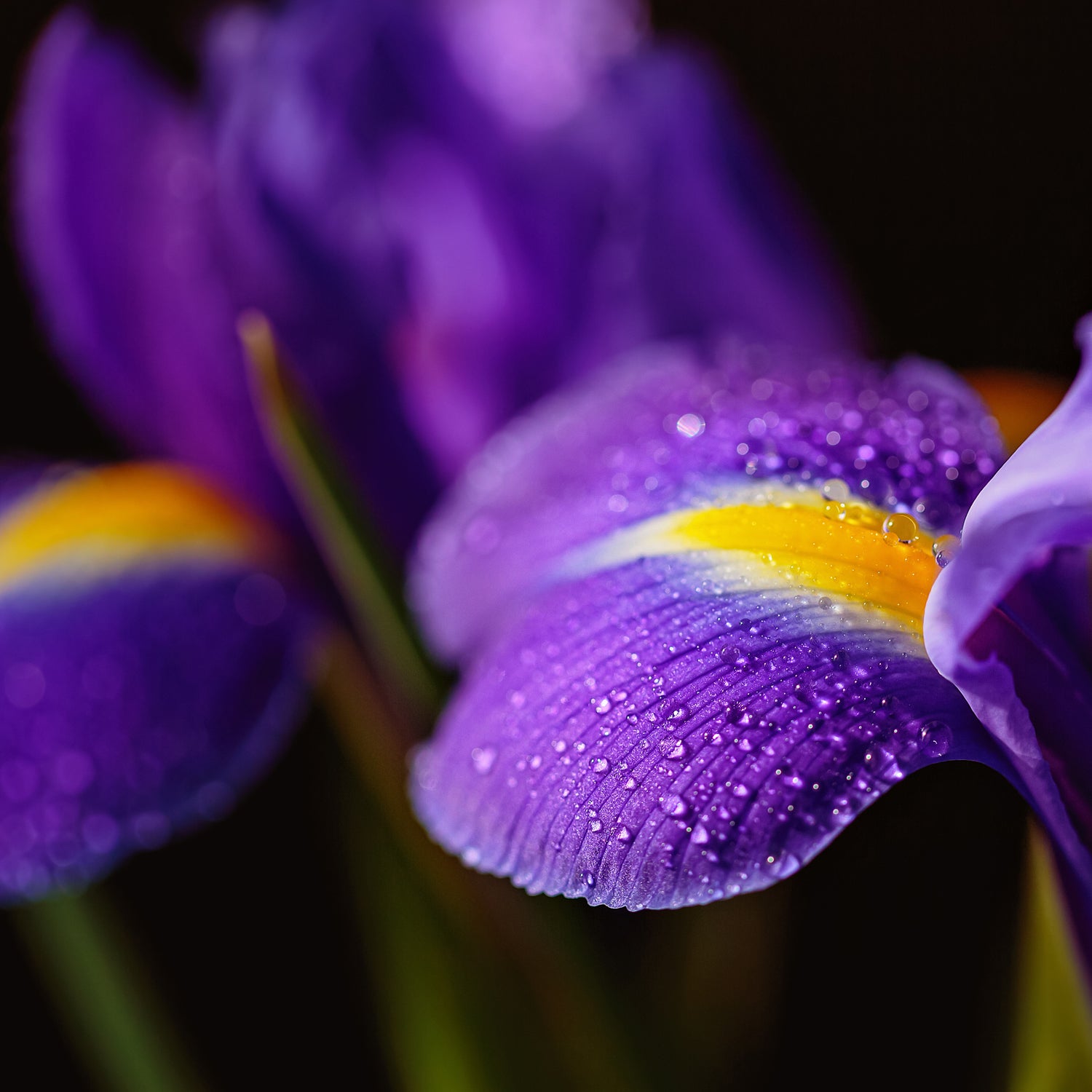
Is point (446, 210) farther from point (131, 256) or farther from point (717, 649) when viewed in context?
point (717, 649)

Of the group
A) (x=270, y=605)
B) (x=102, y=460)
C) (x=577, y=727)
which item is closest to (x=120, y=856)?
(x=270, y=605)

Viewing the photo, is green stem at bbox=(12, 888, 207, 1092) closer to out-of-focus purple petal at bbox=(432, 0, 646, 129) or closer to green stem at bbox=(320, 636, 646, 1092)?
green stem at bbox=(320, 636, 646, 1092)

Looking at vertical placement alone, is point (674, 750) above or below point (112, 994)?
above

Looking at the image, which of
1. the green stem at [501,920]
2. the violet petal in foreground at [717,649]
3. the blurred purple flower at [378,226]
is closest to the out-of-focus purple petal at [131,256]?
the blurred purple flower at [378,226]

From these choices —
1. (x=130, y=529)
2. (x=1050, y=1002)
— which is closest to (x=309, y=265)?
(x=130, y=529)

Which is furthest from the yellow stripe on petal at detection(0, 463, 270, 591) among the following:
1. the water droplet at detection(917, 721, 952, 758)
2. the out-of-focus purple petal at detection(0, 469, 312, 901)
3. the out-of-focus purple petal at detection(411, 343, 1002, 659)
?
the water droplet at detection(917, 721, 952, 758)

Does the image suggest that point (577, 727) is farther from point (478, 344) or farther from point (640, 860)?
point (478, 344)

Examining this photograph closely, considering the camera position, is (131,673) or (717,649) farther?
(131,673)
